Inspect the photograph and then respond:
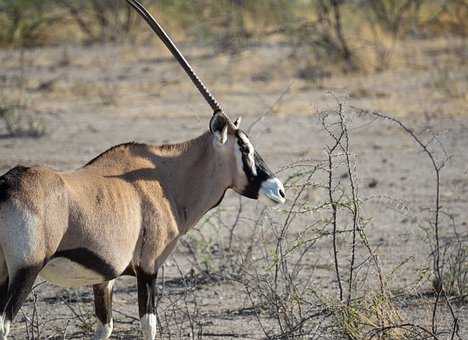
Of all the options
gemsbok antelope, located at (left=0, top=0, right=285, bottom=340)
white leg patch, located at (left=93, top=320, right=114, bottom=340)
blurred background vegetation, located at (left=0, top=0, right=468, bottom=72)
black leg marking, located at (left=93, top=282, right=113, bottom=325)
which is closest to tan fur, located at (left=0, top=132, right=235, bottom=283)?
gemsbok antelope, located at (left=0, top=0, right=285, bottom=340)

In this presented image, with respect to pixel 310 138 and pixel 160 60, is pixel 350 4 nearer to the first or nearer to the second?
pixel 160 60

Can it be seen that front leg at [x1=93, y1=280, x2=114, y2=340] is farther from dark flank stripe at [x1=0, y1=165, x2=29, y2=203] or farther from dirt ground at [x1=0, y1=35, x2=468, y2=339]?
dark flank stripe at [x1=0, y1=165, x2=29, y2=203]

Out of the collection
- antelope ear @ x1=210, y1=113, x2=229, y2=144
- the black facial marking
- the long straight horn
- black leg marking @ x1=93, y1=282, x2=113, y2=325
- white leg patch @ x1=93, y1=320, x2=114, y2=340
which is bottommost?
white leg patch @ x1=93, y1=320, x2=114, y2=340

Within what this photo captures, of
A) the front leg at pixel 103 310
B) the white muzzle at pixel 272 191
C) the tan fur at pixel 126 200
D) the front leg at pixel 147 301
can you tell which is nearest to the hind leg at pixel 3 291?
the tan fur at pixel 126 200

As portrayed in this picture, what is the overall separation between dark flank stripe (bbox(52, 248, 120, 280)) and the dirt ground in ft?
1.43

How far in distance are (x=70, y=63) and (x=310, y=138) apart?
19.9 ft

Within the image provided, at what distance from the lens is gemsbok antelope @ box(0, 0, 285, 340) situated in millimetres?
4641

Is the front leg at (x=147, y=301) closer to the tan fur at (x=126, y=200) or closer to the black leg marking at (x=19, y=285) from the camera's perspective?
the tan fur at (x=126, y=200)

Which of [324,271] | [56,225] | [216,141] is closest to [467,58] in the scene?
[324,271]

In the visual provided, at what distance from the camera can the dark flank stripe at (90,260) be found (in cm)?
482

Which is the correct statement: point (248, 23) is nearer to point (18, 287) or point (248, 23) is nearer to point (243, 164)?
point (243, 164)

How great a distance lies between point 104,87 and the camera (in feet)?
49.0

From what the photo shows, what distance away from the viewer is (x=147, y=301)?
17.4 ft

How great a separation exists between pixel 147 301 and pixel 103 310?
40cm
